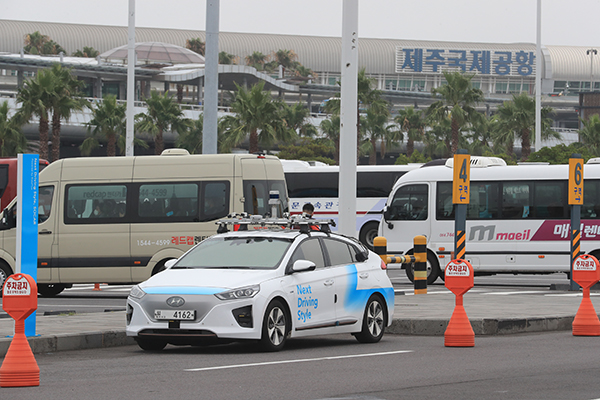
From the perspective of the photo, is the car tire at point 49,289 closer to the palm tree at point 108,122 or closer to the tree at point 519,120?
the palm tree at point 108,122

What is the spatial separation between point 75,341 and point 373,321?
375 centimetres

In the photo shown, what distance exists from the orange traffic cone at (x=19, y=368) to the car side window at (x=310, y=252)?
12.9ft

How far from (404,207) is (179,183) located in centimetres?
765

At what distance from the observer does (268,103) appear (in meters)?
54.1

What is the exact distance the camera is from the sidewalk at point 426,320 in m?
11.1

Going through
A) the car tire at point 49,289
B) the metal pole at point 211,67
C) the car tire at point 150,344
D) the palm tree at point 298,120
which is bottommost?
the car tire at point 49,289

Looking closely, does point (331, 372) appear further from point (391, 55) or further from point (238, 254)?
point (391, 55)

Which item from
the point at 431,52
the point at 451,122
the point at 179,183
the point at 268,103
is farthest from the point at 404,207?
the point at 431,52

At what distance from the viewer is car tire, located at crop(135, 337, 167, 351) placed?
10526 mm

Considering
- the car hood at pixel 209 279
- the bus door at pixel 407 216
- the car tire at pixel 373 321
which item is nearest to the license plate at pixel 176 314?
→ the car hood at pixel 209 279

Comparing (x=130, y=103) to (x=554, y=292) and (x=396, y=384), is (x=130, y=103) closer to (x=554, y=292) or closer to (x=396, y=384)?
(x=554, y=292)

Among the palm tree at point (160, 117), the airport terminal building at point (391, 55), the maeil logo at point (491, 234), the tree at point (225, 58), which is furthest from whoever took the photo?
the airport terminal building at point (391, 55)

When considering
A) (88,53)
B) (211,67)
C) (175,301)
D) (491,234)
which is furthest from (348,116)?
(88,53)

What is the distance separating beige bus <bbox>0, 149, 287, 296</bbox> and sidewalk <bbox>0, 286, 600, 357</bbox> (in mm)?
4175
